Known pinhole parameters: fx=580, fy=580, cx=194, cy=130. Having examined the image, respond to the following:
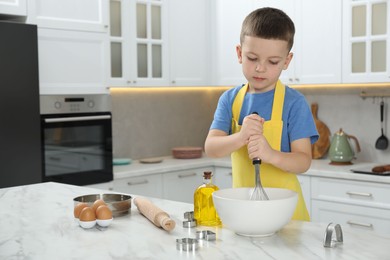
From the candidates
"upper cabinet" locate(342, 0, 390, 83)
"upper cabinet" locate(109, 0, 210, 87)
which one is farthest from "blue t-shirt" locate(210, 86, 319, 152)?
"upper cabinet" locate(109, 0, 210, 87)

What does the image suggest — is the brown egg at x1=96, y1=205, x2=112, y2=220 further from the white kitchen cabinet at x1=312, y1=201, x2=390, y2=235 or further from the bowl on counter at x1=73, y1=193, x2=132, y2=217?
the white kitchen cabinet at x1=312, y1=201, x2=390, y2=235

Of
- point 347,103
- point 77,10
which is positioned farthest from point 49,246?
point 347,103

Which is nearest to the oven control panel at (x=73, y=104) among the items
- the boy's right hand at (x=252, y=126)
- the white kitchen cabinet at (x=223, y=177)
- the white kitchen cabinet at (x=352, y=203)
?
the white kitchen cabinet at (x=223, y=177)

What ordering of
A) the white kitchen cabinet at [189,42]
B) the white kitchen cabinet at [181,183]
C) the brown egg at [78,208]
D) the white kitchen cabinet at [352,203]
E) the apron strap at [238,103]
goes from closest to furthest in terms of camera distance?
the brown egg at [78,208] → the apron strap at [238,103] → the white kitchen cabinet at [352,203] → the white kitchen cabinet at [181,183] → the white kitchen cabinet at [189,42]

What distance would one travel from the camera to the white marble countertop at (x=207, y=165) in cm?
356

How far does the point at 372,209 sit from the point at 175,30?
1.97 meters

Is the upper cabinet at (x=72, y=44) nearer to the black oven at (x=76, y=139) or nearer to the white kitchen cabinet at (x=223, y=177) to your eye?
the black oven at (x=76, y=139)

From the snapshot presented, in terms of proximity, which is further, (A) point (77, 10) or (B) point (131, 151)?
(B) point (131, 151)

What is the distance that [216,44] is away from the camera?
4.63m

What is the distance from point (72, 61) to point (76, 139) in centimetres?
49

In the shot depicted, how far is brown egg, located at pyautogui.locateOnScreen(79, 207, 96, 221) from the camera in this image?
1700mm

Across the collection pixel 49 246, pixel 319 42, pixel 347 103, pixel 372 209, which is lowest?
pixel 372 209

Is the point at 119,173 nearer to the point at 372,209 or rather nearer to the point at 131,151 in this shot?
the point at 131,151

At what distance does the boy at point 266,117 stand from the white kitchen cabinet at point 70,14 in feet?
5.86
